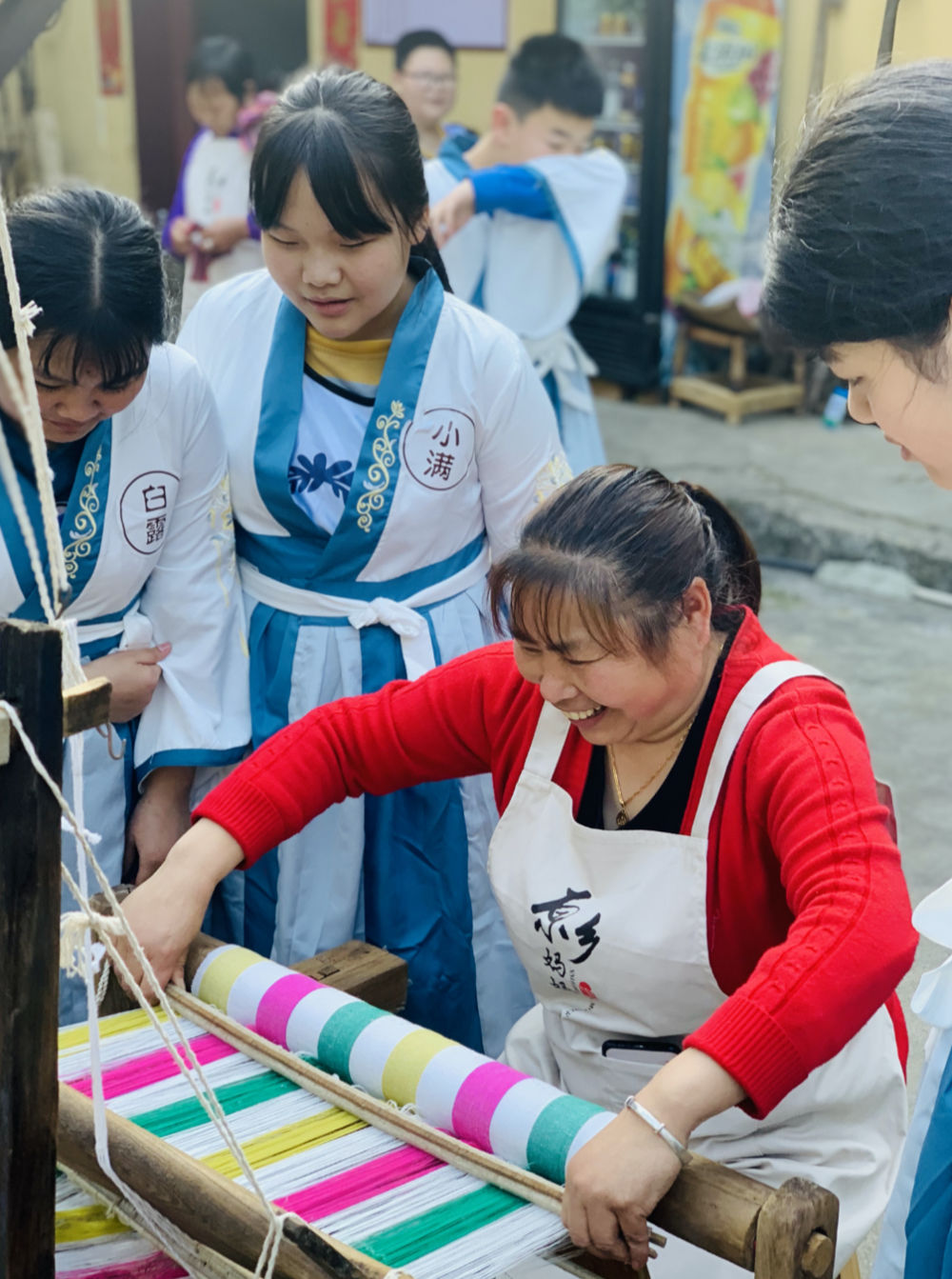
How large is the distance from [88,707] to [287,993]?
614 millimetres

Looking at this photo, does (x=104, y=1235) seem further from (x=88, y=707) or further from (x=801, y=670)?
(x=801, y=670)

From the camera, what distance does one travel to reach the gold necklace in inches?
63.4

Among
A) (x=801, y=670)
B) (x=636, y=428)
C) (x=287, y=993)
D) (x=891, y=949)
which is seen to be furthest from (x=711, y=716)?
(x=636, y=428)

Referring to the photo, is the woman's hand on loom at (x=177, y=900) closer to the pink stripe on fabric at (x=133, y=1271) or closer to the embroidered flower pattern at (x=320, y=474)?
the pink stripe on fabric at (x=133, y=1271)

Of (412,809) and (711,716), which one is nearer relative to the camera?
(711,716)

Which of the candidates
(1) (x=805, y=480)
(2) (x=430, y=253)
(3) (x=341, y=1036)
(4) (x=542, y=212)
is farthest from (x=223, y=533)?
(1) (x=805, y=480)

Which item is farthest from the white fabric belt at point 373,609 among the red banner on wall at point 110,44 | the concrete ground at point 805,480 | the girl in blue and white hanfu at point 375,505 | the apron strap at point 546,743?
the red banner on wall at point 110,44

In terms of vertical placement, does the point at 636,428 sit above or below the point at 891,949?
below

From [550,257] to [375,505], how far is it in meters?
2.32

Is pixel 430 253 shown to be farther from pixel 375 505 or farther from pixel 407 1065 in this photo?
pixel 407 1065

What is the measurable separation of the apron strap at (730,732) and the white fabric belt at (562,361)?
8.91ft

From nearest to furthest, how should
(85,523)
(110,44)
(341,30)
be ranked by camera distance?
(85,523) < (341,30) < (110,44)

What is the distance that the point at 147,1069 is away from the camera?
1.46 meters

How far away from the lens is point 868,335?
1129mm
